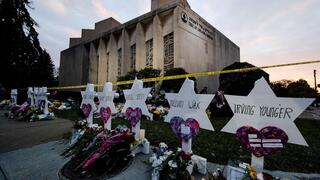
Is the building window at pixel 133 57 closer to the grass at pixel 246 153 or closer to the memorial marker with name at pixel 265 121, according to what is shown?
the grass at pixel 246 153

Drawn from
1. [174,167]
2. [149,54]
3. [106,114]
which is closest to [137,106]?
[106,114]

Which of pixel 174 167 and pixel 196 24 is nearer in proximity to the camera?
Result: pixel 174 167

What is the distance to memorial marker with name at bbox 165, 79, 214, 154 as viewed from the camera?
8.70ft

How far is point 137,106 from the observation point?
3703 mm

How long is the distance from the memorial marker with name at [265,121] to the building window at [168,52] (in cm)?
1547

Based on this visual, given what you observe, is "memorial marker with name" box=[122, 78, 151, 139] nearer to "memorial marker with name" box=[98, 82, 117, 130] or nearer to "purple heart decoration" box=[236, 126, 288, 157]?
"memorial marker with name" box=[98, 82, 117, 130]

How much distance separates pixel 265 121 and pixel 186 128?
1125 mm

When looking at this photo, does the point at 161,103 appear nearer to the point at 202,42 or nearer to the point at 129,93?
the point at 129,93

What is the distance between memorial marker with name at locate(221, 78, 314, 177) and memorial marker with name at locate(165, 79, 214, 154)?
45 cm

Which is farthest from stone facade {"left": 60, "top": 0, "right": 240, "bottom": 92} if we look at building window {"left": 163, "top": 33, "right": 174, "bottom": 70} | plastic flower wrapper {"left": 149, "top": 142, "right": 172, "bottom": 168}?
plastic flower wrapper {"left": 149, "top": 142, "right": 172, "bottom": 168}

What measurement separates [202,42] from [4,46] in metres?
19.1

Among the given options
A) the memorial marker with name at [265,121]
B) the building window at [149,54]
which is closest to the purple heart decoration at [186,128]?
the memorial marker with name at [265,121]

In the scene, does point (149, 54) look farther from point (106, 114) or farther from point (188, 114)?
point (188, 114)

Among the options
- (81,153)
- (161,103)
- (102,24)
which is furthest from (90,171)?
(102,24)
